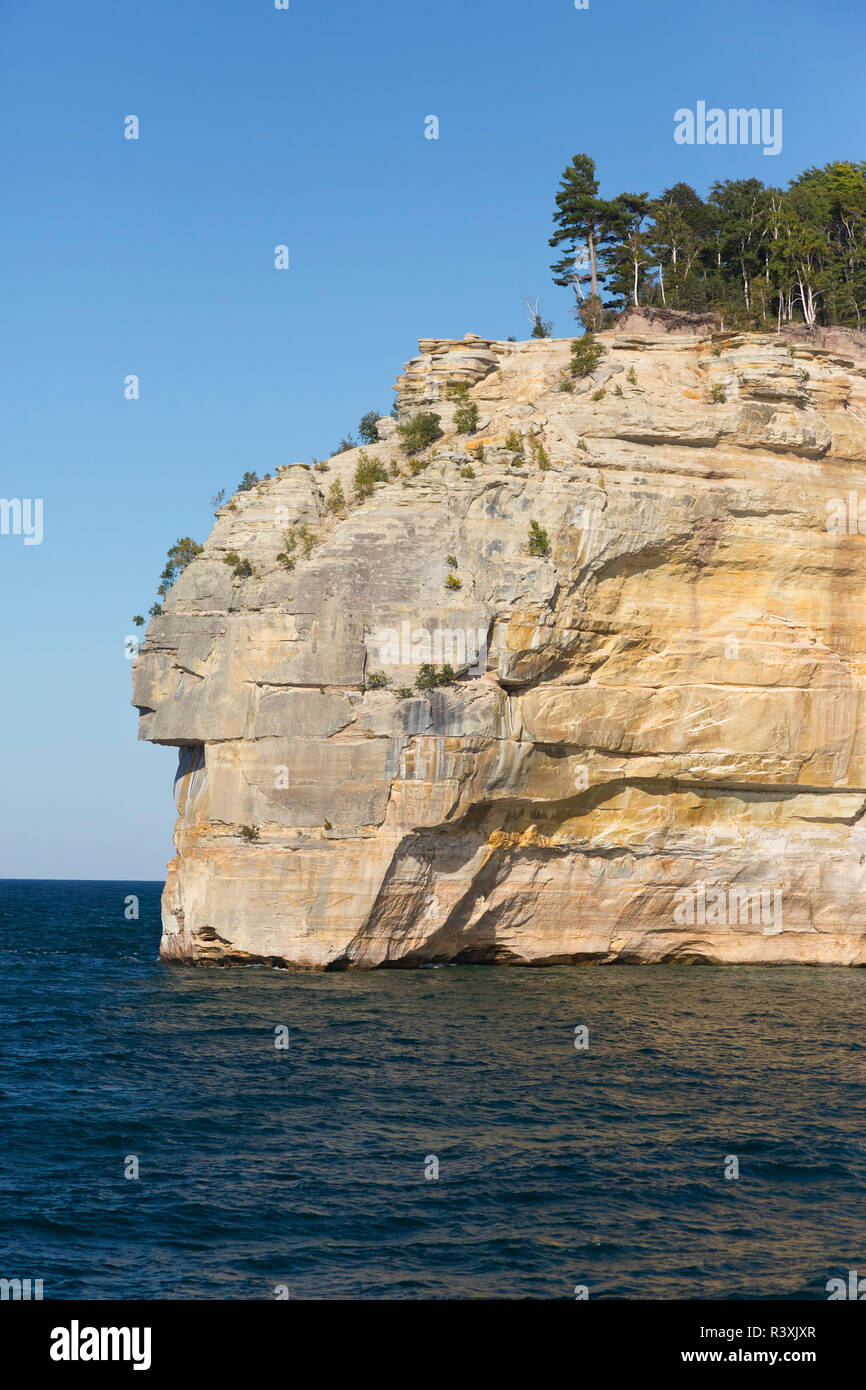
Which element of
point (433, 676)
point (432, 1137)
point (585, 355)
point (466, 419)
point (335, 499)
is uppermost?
point (585, 355)

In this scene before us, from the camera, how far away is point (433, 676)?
3559cm

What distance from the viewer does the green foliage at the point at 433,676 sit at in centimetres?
3550

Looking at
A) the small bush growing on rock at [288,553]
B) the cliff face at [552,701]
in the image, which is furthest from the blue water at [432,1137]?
the small bush growing on rock at [288,553]

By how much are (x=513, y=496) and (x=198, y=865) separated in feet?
45.7

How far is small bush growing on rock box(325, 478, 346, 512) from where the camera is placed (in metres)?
40.4

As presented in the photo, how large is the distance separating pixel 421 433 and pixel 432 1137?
25.9 meters

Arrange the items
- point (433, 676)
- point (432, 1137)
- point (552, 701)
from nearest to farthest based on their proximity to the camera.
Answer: point (432, 1137)
point (433, 676)
point (552, 701)

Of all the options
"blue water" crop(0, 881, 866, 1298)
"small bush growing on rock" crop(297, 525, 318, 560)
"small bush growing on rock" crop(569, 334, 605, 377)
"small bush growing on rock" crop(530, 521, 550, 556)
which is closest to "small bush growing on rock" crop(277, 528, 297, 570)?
"small bush growing on rock" crop(297, 525, 318, 560)

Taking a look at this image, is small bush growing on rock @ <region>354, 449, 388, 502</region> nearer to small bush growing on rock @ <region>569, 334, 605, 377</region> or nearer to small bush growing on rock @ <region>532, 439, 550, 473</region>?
small bush growing on rock @ <region>532, 439, 550, 473</region>

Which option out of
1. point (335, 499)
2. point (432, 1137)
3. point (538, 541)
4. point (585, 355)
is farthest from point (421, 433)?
point (432, 1137)

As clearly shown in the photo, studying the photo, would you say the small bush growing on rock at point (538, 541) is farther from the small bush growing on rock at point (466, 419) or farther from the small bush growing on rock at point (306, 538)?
the small bush growing on rock at point (306, 538)

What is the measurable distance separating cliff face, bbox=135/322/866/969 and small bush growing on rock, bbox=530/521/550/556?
31cm

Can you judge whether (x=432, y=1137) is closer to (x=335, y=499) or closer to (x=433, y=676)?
(x=433, y=676)
